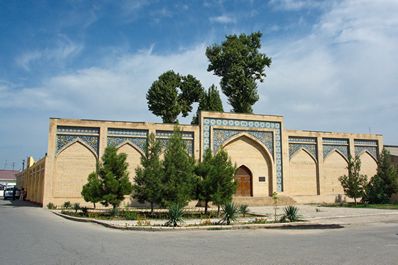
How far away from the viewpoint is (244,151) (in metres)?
29.1

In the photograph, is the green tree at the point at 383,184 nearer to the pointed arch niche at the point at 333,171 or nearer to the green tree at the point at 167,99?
the pointed arch niche at the point at 333,171

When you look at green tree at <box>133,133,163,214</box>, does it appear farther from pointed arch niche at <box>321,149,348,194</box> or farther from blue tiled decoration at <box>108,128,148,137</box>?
pointed arch niche at <box>321,149,348,194</box>

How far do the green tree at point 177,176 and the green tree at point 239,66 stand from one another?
64.1 ft

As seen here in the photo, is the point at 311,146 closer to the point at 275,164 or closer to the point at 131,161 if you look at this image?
the point at 275,164

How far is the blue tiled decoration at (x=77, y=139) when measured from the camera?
25.0 m

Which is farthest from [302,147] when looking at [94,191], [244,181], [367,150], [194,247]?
[194,247]

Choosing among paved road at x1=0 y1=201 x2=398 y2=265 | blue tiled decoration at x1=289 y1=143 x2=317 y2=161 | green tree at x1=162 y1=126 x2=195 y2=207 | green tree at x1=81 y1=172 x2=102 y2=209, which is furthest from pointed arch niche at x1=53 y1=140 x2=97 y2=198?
blue tiled decoration at x1=289 y1=143 x2=317 y2=161

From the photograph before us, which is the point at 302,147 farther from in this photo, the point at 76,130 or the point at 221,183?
the point at 76,130

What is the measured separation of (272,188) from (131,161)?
10719 mm

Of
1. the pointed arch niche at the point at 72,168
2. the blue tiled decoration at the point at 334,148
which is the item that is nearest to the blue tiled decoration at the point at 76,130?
the pointed arch niche at the point at 72,168

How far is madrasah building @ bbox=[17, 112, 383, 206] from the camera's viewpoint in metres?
24.9

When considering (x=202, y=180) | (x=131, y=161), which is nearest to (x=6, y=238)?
(x=202, y=180)

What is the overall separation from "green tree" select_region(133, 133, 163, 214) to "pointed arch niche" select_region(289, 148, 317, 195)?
1462 centimetres

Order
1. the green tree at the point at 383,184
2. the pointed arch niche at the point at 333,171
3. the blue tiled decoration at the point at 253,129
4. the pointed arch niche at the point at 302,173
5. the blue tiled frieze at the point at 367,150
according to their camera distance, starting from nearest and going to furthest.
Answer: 1. the blue tiled decoration at the point at 253,129
2. the green tree at the point at 383,184
3. the pointed arch niche at the point at 302,173
4. the pointed arch niche at the point at 333,171
5. the blue tiled frieze at the point at 367,150
